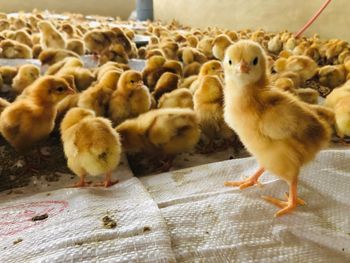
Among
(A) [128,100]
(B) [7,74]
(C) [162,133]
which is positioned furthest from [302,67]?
(B) [7,74]

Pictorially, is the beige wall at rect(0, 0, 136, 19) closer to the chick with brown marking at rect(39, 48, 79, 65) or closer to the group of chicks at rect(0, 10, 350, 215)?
the group of chicks at rect(0, 10, 350, 215)

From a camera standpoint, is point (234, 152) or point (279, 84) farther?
point (279, 84)

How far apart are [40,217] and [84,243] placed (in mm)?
273

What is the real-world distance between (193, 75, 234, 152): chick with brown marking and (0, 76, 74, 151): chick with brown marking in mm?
548

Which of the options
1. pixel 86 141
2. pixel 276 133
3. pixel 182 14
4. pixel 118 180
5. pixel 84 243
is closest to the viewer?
pixel 84 243

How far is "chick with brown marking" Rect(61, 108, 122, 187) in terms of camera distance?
4.05 ft

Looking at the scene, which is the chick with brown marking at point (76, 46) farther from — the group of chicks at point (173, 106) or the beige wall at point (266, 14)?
the beige wall at point (266, 14)

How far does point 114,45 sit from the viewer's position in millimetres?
2803

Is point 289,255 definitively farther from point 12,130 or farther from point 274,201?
point 12,130

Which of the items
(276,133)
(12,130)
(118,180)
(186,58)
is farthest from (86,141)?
(186,58)

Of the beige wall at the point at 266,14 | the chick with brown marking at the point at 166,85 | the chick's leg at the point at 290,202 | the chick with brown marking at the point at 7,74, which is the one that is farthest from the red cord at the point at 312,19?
the chick's leg at the point at 290,202

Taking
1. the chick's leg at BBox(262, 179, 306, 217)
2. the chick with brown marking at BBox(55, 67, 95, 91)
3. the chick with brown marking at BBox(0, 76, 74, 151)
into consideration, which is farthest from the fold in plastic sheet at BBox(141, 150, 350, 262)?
the chick with brown marking at BBox(55, 67, 95, 91)

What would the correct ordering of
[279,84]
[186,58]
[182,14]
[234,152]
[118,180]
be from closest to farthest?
[118,180], [234,152], [279,84], [186,58], [182,14]

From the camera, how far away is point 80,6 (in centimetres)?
750
